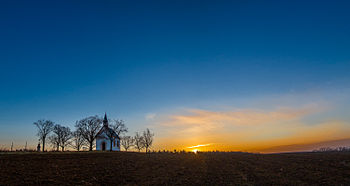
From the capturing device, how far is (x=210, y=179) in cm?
1873

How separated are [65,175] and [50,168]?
3423 millimetres

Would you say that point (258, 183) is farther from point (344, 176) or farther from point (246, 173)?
point (344, 176)

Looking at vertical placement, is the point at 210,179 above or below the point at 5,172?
below

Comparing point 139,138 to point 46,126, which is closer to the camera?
point 46,126

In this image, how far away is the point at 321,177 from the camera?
19.4m

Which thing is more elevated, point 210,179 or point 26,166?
point 26,166

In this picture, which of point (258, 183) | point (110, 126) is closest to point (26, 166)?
point (258, 183)

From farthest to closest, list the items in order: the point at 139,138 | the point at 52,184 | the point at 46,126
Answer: the point at 139,138
the point at 46,126
the point at 52,184

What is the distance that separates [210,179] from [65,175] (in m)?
12.5

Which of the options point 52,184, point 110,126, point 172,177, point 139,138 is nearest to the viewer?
point 52,184

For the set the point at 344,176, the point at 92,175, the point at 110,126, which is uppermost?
the point at 110,126

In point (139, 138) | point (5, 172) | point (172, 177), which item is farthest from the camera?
point (139, 138)

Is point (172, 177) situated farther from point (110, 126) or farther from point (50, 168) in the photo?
point (110, 126)

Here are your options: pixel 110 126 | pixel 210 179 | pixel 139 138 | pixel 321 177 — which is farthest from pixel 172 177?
pixel 139 138
